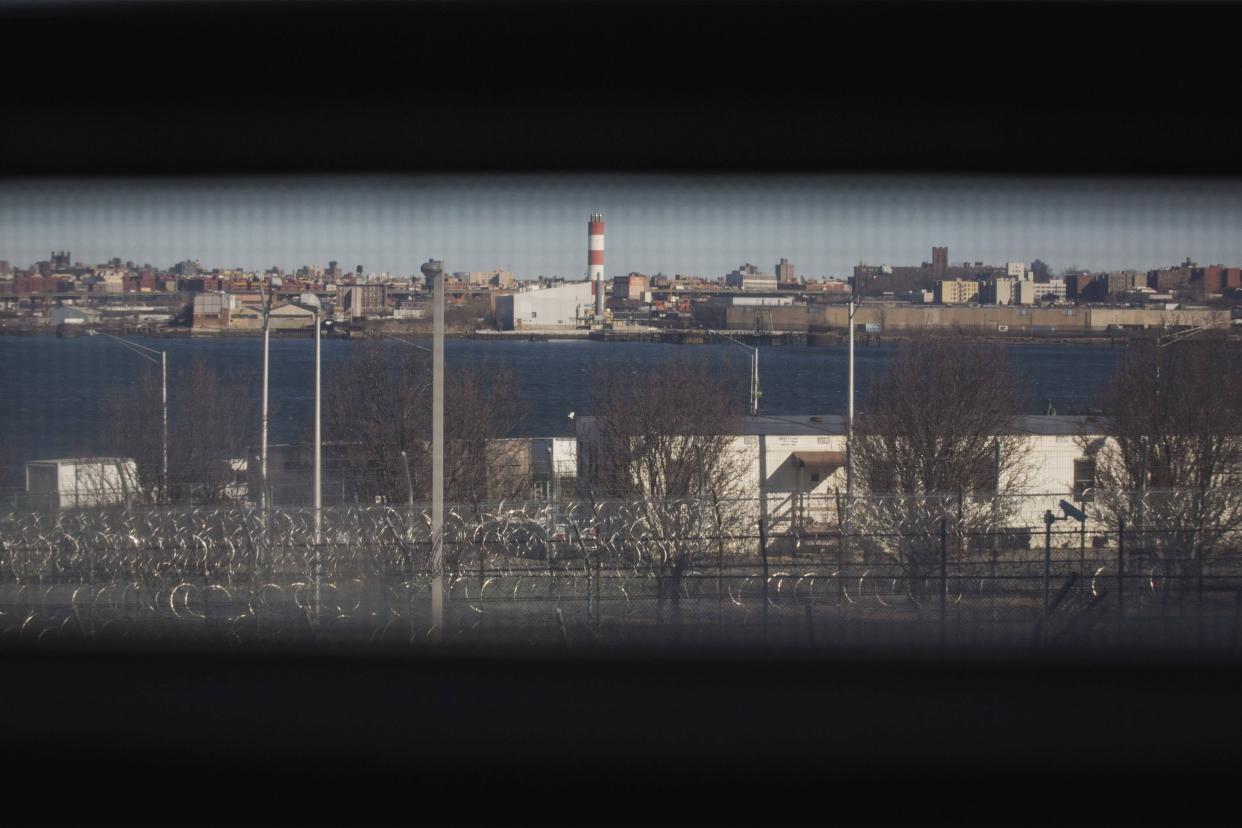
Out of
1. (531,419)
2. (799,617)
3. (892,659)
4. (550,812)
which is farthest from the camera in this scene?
(531,419)

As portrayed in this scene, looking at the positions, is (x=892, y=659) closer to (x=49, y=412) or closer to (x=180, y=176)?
(x=180, y=176)

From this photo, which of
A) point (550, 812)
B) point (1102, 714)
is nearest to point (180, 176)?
point (550, 812)

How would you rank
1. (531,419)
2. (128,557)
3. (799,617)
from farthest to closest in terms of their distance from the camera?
(531,419) < (128,557) < (799,617)

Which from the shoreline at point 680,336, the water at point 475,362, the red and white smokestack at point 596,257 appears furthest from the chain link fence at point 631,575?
the red and white smokestack at point 596,257

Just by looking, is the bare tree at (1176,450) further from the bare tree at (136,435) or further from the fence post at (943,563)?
the bare tree at (136,435)

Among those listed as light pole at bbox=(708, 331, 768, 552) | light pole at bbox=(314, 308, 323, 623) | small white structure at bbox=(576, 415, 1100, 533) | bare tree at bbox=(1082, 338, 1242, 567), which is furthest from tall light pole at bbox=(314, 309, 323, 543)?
bare tree at bbox=(1082, 338, 1242, 567)

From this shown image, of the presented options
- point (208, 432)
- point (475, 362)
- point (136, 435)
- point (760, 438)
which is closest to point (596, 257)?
point (475, 362)
